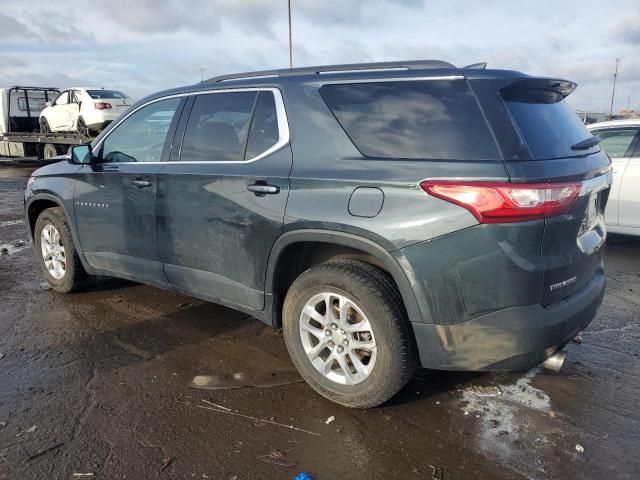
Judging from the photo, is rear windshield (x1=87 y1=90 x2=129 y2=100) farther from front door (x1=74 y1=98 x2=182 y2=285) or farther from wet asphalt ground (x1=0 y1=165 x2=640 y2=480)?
wet asphalt ground (x1=0 y1=165 x2=640 y2=480)

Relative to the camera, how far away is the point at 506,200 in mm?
2488

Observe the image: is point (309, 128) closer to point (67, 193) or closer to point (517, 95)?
point (517, 95)

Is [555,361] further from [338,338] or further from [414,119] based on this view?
[414,119]

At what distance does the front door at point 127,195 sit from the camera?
159 inches

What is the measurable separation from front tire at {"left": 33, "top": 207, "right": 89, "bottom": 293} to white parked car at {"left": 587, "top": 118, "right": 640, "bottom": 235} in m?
5.93

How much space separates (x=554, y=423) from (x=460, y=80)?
193 cm

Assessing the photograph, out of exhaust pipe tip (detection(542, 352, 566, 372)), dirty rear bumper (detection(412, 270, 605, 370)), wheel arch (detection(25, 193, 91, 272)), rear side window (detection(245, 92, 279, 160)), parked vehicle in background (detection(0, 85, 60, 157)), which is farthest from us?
parked vehicle in background (detection(0, 85, 60, 157))

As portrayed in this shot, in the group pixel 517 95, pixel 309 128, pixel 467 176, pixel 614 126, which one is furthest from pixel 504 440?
pixel 614 126

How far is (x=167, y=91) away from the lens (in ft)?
13.6

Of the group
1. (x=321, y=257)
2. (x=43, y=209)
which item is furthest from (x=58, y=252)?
(x=321, y=257)

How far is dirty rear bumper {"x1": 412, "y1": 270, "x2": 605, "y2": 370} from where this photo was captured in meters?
2.60

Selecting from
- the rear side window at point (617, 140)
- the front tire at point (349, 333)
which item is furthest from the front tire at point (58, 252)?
the rear side window at point (617, 140)

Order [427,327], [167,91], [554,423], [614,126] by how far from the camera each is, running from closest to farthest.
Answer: [427,327] < [554,423] < [167,91] < [614,126]

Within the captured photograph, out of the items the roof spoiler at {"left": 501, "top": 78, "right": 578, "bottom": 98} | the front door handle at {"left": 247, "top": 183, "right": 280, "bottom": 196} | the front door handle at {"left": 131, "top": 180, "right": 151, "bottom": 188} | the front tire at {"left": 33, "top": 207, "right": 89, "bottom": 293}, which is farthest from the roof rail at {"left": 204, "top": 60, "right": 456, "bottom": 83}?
the front tire at {"left": 33, "top": 207, "right": 89, "bottom": 293}
